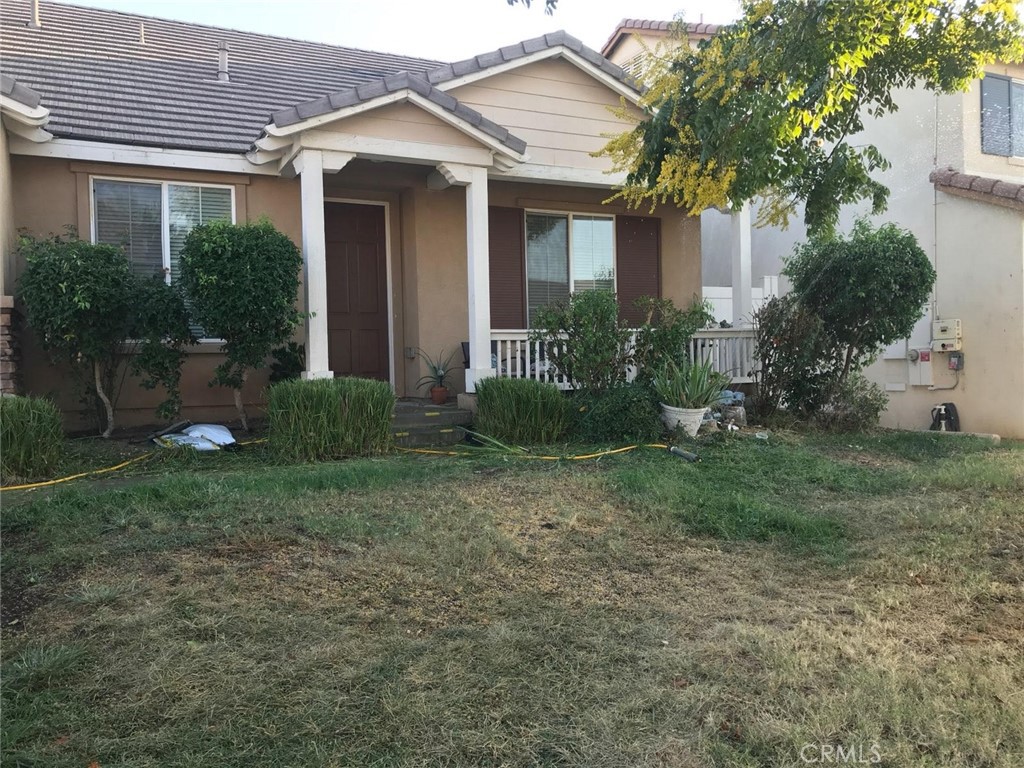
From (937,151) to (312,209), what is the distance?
10116 mm

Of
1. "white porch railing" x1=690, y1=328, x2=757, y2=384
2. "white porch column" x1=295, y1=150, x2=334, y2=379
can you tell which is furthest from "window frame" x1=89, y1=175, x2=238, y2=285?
"white porch railing" x1=690, y1=328, x2=757, y2=384

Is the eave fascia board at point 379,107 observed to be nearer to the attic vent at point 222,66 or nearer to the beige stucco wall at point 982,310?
the attic vent at point 222,66

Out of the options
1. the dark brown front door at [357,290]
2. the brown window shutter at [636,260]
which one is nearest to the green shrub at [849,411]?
the brown window shutter at [636,260]

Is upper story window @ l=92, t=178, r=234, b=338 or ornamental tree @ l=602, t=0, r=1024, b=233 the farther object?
upper story window @ l=92, t=178, r=234, b=338

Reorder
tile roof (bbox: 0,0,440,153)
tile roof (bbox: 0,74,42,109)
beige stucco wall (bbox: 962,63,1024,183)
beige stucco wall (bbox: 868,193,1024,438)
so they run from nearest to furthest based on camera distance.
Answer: tile roof (bbox: 0,74,42,109)
tile roof (bbox: 0,0,440,153)
beige stucco wall (bbox: 868,193,1024,438)
beige stucco wall (bbox: 962,63,1024,183)

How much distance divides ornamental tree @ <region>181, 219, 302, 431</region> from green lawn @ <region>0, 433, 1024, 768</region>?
183 centimetres

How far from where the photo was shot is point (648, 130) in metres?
5.25

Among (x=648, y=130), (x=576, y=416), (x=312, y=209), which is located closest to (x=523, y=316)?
(x=576, y=416)

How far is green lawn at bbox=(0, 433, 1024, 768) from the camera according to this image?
2.40 metres

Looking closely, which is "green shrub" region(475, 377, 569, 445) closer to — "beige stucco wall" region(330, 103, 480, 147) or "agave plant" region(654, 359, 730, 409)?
"agave plant" region(654, 359, 730, 409)

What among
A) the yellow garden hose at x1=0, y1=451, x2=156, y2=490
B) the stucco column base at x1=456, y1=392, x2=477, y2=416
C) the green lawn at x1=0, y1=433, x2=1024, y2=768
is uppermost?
the stucco column base at x1=456, y1=392, x2=477, y2=416

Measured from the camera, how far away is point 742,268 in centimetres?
1034

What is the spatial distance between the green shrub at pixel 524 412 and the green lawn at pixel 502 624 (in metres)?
1.87

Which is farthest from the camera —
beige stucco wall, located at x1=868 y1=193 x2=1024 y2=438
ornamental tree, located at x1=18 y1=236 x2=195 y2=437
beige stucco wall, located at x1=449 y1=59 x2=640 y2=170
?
beige stucco wall, located at x1=868 y1=193 x2=1024 y2=438
